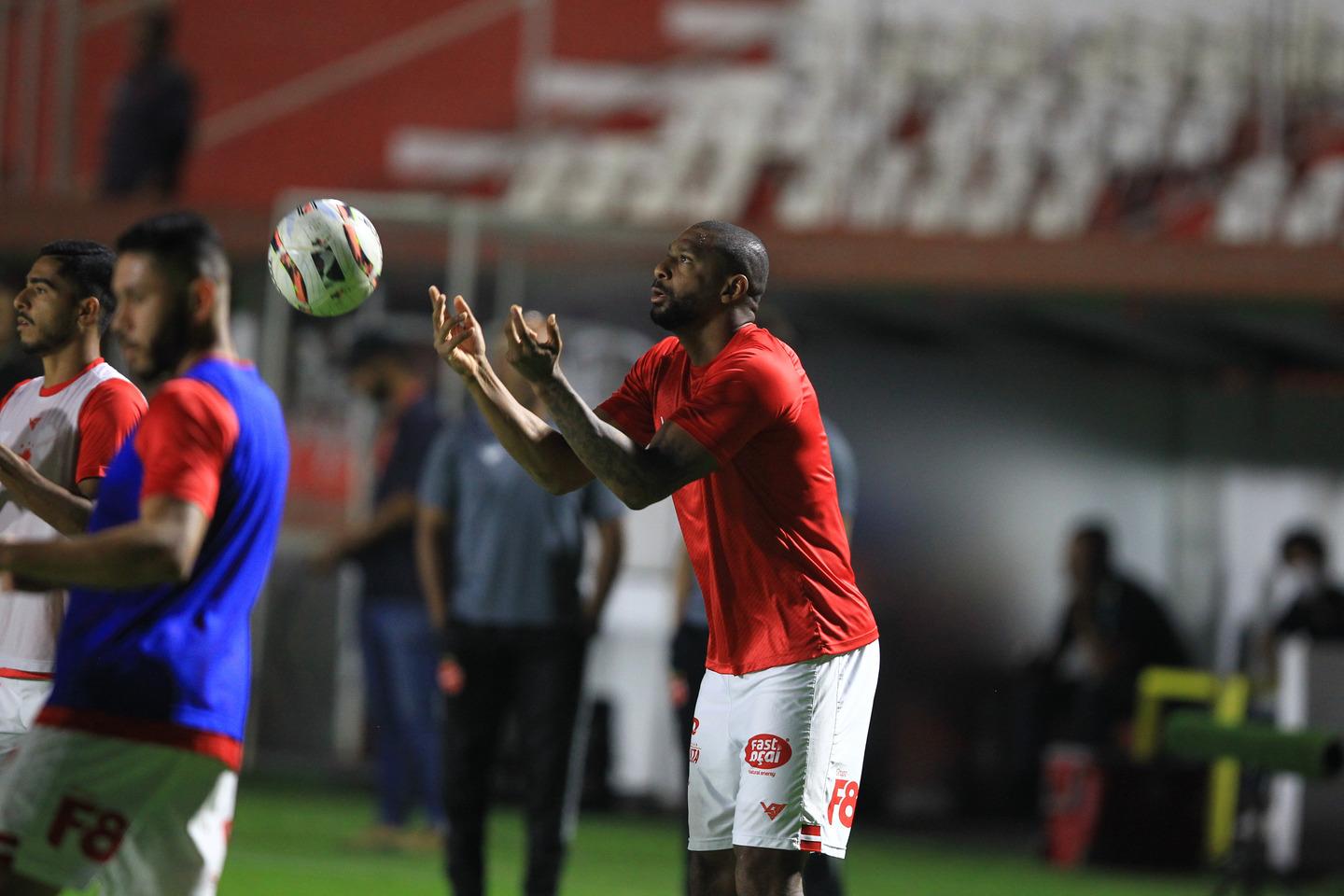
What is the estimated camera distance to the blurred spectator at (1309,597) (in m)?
11.7

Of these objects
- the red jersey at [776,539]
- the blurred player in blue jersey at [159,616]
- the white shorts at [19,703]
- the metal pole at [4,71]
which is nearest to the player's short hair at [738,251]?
the red jersey at [776,539]

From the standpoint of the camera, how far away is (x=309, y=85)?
1789cm

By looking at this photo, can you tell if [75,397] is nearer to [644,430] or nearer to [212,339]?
[212,339]

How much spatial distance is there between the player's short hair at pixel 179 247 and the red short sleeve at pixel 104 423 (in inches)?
27.3

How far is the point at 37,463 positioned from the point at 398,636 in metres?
5.03

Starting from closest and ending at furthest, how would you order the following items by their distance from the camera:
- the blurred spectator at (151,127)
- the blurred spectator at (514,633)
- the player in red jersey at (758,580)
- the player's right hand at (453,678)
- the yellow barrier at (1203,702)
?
the player in red jersey at (758,580) < the blurred spectator at (514,633) < the player's right hand at (453,678) < the yellow barrier at (1203,702) < the blurred spectator at (151,127)

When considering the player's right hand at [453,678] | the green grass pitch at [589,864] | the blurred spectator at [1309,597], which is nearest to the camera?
the player's right hand at [453,678]

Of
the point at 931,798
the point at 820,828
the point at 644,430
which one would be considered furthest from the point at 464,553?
the point at 931,798

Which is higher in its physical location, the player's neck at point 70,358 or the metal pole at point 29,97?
the metal pole at point 29,97

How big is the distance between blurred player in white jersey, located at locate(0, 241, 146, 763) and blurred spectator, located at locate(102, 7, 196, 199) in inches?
349

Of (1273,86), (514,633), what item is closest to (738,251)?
(514,633)

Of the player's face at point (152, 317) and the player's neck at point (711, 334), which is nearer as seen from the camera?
the player's face at point (152, 317)

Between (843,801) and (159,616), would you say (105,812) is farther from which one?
(843,801)

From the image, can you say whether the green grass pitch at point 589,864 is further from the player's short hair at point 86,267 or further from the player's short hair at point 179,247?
the player's short hair at point 179,247
